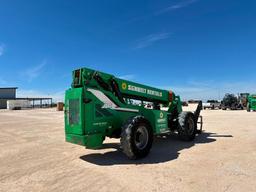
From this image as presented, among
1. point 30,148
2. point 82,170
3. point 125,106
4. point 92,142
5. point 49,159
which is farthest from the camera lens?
point 30,148

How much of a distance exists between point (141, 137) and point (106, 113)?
1289 mm

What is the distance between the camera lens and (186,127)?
31.9ft

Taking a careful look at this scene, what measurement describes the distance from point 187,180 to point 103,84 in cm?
364

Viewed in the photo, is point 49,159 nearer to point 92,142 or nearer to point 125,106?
point 92,142

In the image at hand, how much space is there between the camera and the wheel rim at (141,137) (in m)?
7.17

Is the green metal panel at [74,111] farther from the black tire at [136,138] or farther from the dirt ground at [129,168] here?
the black tire at [136,138]

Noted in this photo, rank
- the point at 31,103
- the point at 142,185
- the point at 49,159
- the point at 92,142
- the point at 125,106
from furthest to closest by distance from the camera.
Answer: the point at 31,103, the point at 125,106, the point at 49,159, the point at 92,142, the point at 142,185

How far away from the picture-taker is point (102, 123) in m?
6.95

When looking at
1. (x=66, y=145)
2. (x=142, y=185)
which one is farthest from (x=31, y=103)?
(x=142, y=185)

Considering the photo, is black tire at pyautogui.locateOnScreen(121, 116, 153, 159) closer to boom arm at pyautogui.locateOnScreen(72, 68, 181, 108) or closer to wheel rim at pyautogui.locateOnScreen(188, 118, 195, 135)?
boom arm at pyautogui.locateOnScreen(72, 68, 181, 108)

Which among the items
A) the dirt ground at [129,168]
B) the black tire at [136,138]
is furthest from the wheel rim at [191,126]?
the black tire at [136,138]

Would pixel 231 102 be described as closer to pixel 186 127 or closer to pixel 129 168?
pixel 186 127

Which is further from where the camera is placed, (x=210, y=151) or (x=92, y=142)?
(x=210, y=151)

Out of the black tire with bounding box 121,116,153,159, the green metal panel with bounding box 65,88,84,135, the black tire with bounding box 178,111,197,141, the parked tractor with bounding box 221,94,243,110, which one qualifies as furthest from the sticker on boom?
the parked tractor with bounding box 221,94,243,110
